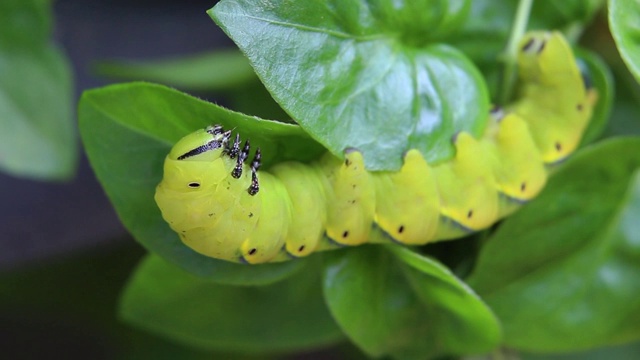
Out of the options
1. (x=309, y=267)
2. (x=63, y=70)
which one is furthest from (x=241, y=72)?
(x=309, y=267)

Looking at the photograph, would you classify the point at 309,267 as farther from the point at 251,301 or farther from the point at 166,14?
the point at 166,14

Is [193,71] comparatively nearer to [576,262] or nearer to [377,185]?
[377,185]

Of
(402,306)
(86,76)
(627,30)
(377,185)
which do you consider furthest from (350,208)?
Result: (86,76)

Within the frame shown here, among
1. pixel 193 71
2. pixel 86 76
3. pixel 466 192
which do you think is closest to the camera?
pixel 466 192

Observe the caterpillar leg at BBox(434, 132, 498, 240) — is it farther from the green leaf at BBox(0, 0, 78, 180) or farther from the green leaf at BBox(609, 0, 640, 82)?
the green leaf at BBox(0, 0, 78, 180)

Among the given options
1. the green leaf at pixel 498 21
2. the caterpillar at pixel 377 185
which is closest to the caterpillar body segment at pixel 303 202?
the caterpillar at pixel 377 185

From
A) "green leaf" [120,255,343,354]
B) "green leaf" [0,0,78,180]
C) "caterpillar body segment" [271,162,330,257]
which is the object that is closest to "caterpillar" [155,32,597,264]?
"caterpillar body segment" [271,162,330,257]
